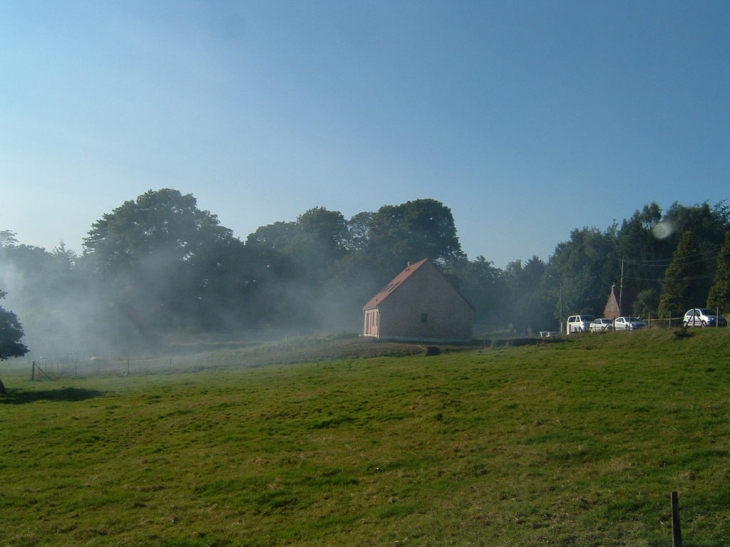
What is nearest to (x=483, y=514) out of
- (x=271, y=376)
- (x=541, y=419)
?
(x=541, y=419)

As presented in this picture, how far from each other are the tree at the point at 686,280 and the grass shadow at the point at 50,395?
55.6 metres

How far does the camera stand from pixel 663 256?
3381 inches

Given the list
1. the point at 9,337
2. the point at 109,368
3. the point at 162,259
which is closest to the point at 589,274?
the point at 162,259

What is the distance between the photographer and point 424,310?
60.8 m

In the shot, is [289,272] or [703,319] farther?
[289,272]

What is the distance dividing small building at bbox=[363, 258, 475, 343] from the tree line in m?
21.8

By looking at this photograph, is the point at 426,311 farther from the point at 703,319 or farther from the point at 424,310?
the point at 703,319

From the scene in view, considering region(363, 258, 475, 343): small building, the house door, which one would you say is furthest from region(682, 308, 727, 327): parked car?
the house door

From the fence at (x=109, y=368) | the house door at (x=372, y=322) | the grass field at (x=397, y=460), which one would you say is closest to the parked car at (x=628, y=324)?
the grass field at (x=397, y=460)

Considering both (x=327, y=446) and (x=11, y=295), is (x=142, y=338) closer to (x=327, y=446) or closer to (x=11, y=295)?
(x=11, y=295)

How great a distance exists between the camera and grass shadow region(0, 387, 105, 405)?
32906mm

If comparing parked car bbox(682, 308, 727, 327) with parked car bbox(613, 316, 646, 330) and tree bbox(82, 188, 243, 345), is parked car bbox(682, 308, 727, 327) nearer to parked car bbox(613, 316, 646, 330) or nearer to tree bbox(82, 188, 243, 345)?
parked car bbox(613, 316, 646, 330)

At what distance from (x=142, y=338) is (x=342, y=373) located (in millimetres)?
51931

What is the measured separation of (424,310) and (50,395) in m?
34.5
